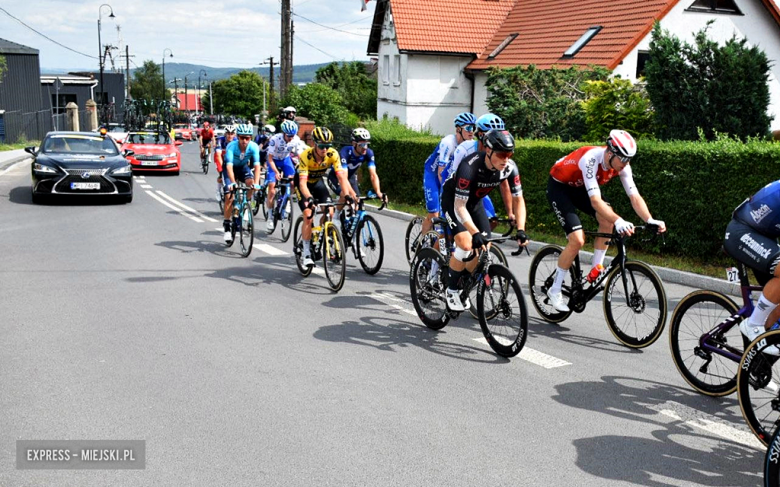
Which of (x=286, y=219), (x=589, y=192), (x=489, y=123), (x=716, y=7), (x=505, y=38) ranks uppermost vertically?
(x=716, y=7)

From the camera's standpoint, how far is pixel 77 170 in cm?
1756

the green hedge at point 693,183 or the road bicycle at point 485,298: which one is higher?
the green hedge at point 693,183

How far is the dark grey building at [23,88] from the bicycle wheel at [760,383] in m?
52.4

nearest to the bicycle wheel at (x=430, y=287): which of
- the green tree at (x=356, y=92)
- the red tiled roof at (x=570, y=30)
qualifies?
the red tiled roof at (x=570, y=30)

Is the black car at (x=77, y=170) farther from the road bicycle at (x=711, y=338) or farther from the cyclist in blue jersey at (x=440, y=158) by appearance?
the road bicycle at (x=711, y=338)

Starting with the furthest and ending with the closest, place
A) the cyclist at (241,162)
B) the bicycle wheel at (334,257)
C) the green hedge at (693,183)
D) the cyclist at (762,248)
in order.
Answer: the cyclist at (241,162)
the green hedge at (693,183)
the bicycle wheel at (334,257)
the cyclist at (762,248)

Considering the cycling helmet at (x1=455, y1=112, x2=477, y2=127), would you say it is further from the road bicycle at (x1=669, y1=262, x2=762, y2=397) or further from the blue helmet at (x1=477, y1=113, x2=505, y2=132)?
the road bicycle at (x1=669, y1=262, x2=762, y2=397)

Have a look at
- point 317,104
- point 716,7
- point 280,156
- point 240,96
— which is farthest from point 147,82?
point 280,156

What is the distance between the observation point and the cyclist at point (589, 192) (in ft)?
21.1

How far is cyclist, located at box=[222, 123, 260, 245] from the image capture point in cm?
1195

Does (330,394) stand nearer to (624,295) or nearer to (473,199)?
(473,199)

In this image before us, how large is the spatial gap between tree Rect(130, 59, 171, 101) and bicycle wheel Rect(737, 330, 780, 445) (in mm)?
121868

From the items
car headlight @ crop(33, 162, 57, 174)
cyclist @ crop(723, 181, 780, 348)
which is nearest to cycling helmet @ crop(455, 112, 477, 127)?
cyclist @ crop(723, 181, 780, 348)

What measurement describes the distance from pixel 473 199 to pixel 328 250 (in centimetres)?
272
